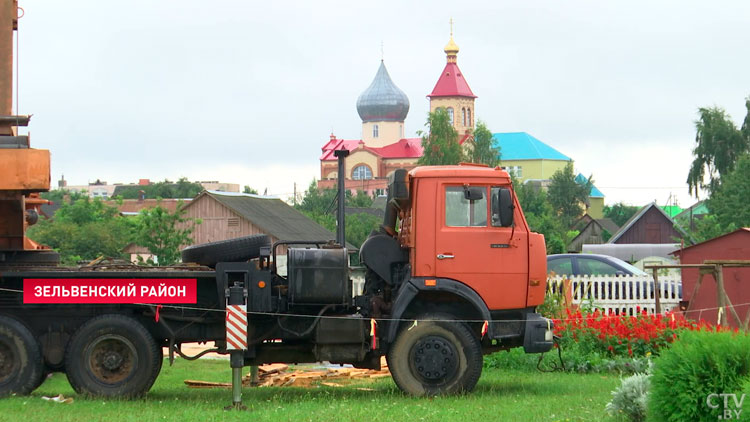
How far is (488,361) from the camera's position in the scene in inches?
704

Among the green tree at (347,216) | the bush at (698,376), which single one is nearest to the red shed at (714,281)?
the bush at (698,376)

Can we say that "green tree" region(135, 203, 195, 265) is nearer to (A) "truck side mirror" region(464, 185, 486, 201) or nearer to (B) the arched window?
(A) "truck side mirror" region(464, 185, 486, 201)

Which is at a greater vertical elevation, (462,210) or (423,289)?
(462,210)

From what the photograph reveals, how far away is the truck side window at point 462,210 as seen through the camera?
1448 cm

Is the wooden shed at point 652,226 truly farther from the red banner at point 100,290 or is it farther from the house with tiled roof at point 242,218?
the red banner at point 100,290

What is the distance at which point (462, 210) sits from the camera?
1451cm

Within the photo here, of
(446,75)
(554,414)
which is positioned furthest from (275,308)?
(446,75)

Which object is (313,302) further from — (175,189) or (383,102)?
(383,102)

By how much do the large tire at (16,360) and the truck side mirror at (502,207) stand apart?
579cm

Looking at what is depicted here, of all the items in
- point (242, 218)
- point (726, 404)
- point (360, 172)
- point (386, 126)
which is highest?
point (386, 126)

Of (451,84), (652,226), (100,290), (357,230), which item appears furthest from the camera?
(451,84)

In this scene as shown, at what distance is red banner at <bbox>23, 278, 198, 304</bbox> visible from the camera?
45.8 feet

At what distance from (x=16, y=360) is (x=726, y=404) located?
8367 mm

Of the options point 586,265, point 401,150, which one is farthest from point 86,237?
point 401,150
